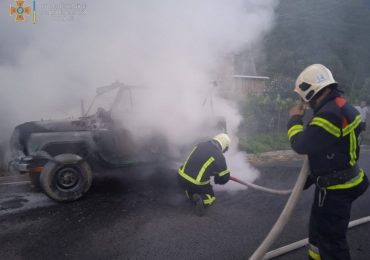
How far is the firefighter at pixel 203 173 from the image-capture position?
4223mm

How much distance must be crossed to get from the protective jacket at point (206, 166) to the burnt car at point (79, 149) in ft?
A: 5.17

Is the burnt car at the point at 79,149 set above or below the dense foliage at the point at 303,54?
below

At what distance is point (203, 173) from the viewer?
13.9ft

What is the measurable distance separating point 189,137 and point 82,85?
3.34m

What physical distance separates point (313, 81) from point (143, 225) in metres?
2.60

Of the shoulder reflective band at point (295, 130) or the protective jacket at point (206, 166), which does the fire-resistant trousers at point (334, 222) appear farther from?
the protective jacket at point (206, 166)

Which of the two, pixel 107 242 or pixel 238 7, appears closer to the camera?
pixel 107 242

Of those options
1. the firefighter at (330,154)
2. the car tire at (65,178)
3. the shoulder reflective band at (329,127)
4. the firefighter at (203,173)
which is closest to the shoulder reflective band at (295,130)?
the firefighter at (330,154)

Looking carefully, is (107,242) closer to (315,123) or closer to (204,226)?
(204,226)

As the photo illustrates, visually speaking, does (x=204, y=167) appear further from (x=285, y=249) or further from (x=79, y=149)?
(x=79, y=149)

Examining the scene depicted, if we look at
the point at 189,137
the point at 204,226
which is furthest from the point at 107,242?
the point at 189,137

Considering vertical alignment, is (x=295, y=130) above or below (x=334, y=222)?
above

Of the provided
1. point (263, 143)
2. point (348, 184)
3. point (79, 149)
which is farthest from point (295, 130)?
point (263, 143)

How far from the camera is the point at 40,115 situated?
26.5 feet
